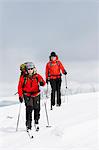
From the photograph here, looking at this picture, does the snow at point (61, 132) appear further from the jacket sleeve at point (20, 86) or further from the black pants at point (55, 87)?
the jacket sleeve at point (20, 86)

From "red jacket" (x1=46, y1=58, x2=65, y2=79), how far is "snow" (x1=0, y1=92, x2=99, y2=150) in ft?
4.10

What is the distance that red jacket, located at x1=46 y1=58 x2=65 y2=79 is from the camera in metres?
12.9

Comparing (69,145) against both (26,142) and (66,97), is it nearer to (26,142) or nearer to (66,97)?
(26,142)

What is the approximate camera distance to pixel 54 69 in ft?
42.5

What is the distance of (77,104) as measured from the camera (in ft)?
45.4

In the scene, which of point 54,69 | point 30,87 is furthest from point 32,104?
point 54,69

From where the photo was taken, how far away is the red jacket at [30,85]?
9883 millimetres

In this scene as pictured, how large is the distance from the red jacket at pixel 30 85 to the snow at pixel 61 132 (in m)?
1.19

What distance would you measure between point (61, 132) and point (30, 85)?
1573mm

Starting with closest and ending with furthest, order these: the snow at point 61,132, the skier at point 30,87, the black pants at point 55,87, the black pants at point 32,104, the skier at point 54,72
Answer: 1. the snow at point 61,132
2. the skier at point 30,87
3. the black pants at point 32,104
4. the skier at point 54,72
5. the black pants at point 55,87

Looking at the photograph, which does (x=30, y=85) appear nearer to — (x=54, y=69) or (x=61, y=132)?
(x=61, y=132)

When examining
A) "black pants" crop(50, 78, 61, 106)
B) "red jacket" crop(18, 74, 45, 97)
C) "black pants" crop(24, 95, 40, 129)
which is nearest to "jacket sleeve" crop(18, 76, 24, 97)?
"red jacket" crop(18, 74, 45, 97)

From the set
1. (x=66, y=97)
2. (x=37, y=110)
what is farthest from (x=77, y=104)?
(x=37, y=110)

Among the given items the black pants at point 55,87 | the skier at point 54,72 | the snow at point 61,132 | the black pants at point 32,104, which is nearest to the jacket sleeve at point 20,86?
the black pants at point 32,104
